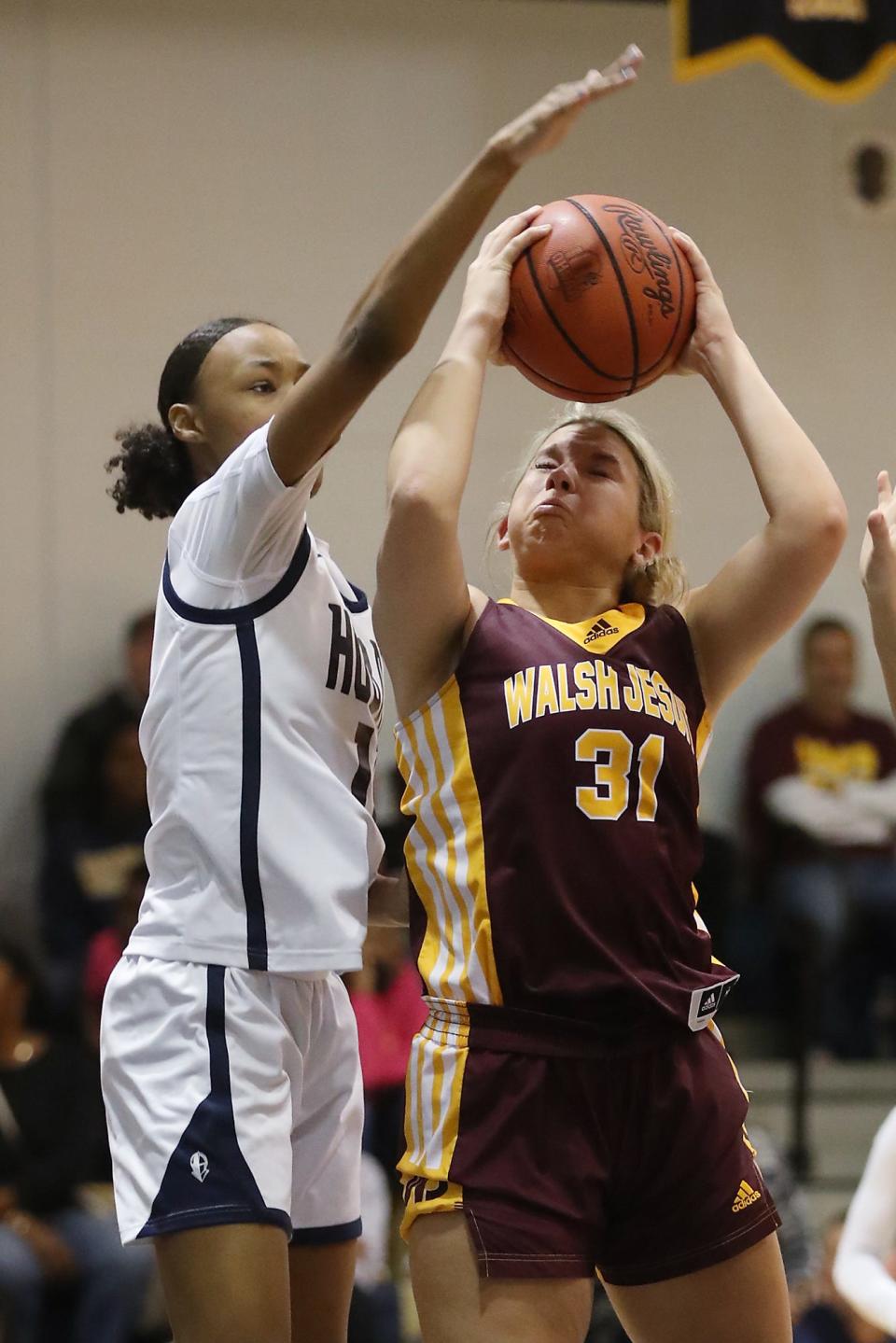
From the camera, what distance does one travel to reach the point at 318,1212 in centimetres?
270

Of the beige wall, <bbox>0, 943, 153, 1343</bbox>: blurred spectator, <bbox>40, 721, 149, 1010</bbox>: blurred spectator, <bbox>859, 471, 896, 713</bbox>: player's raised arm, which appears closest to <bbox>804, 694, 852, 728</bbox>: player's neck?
the beige wall

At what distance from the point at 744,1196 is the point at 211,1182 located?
2.43ft

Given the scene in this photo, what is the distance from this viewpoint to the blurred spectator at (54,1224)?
5.42 meters

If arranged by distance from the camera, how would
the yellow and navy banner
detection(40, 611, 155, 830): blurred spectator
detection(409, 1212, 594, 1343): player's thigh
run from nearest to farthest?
detection(409, 1212, 594, 1343): player's thigh, detection(40, 611, 155, 830): blurred spectator, the yellow and navy banner

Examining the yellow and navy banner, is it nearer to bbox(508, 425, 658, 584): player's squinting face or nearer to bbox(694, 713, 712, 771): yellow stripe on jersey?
bbox(508, 425, 658, 584): player's squinting face

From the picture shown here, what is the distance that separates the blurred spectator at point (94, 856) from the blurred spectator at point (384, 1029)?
0.97 meters

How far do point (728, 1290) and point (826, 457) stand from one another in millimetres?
6232

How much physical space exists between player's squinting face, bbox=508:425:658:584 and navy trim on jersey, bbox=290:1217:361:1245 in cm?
105

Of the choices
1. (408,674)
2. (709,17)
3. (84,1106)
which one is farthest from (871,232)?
(408,674)

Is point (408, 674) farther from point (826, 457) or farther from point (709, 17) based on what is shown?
point (826, 457)

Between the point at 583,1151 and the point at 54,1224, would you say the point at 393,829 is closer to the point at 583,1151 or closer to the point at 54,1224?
the point at 54,1224

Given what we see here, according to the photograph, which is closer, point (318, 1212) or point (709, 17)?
point (318, 1212)

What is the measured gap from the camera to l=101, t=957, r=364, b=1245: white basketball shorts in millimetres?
2463

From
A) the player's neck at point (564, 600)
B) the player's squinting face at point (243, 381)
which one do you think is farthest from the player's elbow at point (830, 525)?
the player's squinting face at point (243, 381)
